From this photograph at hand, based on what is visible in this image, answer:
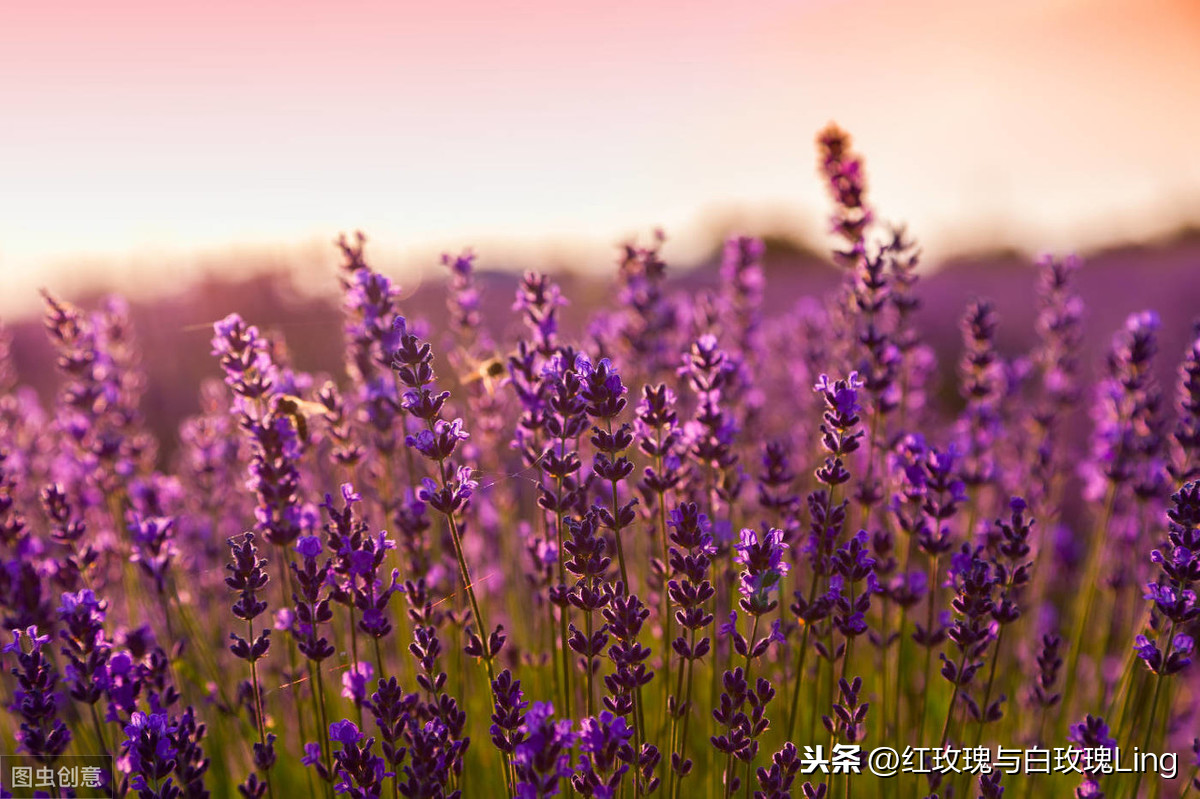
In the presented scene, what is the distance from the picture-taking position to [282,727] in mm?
4078

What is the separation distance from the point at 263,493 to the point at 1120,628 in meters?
5.01

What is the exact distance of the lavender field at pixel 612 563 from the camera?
237cm

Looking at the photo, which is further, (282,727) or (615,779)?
(282,727)

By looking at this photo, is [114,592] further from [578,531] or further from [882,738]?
[882,738]

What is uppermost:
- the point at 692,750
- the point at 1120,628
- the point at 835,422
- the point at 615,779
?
the point at 835,422

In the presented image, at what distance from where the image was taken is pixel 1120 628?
206 inches

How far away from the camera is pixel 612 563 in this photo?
14.1 feet

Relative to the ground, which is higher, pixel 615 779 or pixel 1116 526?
pixel 615 779

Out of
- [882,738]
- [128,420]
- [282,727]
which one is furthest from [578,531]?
[128,420]

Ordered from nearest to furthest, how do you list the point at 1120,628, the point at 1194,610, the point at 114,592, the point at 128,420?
the point at 1194,610 → the point at 128,420 → the point at 114,592 → the point at 1120,628

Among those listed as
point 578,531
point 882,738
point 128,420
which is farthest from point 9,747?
point 882,738

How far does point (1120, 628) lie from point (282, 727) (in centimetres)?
479

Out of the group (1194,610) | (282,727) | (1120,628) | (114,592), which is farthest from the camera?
(1120,628)

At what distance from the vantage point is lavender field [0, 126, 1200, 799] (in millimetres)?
2365
